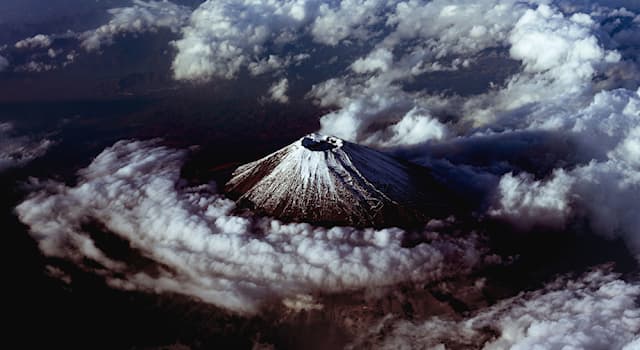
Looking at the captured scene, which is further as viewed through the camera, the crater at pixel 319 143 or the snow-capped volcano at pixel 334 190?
the crater at pixel 319 143

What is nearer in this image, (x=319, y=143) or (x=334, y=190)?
(x=334, y=190)

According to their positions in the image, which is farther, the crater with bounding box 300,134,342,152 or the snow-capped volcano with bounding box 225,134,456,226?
the crater with bounding box 300,134,342,152

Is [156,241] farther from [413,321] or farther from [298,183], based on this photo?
[413,321]

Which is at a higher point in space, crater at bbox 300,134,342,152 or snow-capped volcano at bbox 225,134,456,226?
crater at bbox 300,134,342,152

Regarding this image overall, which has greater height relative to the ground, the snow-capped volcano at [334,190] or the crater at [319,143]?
the crater at [319,143]

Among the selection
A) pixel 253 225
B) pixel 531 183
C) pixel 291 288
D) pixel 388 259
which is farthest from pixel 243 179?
pixel 531 183

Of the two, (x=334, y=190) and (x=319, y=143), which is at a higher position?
(x=319, y=143)

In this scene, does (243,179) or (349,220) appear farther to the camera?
(243,179)

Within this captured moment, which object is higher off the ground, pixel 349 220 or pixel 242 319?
pixel 349 220
